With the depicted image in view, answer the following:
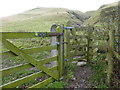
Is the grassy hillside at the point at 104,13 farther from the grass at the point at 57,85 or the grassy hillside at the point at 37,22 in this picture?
the grass at the point at 57,85

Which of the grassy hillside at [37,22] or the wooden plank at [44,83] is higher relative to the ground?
the grassy hillside at [37,22]

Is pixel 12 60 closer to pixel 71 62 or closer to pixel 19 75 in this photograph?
pixel 19 75

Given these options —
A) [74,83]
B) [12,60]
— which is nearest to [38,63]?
[74,83]

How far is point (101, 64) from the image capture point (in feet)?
18.2

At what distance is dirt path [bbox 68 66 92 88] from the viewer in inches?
176

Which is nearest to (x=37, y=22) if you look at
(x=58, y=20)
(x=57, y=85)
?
(x=58, y=20)

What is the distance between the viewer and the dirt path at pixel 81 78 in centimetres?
447

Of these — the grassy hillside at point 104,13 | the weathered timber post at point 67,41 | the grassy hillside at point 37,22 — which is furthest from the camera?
the grassy hillside at point 37,22

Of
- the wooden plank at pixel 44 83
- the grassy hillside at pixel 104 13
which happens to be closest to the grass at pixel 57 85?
the wooden plank at pixel 44 83

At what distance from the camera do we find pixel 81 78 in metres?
4.95

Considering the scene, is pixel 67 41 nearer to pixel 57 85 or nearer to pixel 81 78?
pixel 81 78

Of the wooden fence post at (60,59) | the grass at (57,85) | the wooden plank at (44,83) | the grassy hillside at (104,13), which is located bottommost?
the grass at (57,85)

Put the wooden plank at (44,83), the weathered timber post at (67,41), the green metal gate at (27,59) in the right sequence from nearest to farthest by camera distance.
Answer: the green metal gate at (27,59), the wooden plank at (44,83), the weathered timber post at (67,41)

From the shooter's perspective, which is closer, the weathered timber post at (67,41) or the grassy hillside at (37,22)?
the weathered timber post at (67,41)
